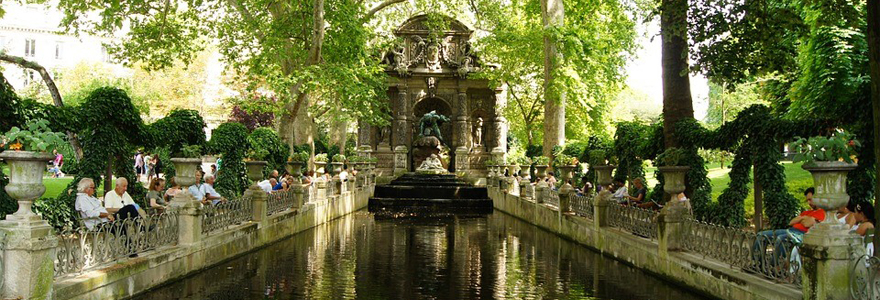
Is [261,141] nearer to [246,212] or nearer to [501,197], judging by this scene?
[246,212]

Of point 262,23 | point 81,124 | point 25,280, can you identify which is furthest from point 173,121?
point 262,23

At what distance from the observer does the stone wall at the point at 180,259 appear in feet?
27.8

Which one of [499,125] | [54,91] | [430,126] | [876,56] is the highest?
[499,125]


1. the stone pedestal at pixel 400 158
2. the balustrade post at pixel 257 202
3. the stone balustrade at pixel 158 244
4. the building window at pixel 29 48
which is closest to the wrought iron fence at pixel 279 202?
the stone balustrade at pixel 158 244

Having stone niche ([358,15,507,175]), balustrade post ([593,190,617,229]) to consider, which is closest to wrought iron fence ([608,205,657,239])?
balustrade post ([593,190,617,229])

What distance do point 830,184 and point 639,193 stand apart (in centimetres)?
1016

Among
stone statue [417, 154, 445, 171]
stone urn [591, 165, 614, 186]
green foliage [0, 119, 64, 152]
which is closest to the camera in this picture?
green foliage [0, 119, 64, 152]

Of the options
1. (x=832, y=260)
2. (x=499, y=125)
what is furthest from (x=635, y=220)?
(x=499, y=125)

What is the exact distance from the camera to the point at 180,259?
11227 millimetres

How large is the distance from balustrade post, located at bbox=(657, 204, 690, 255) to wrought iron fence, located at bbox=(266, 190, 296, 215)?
863 centimetres

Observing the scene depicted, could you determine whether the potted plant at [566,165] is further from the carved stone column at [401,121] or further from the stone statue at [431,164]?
the carved stone column at [401,121]

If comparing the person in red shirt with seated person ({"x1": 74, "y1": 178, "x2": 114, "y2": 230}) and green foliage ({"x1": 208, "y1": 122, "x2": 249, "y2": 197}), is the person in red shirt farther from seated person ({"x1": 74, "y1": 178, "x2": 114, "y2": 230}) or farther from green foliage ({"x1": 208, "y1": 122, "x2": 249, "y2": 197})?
green foliage ({"x1": 208, "y1": 122, "x2": 249, "y2": 197})

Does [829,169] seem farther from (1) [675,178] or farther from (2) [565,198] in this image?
(2) [565,198]

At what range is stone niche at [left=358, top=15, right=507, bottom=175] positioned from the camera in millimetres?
43281
